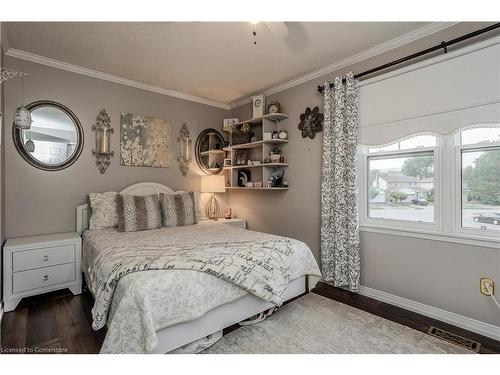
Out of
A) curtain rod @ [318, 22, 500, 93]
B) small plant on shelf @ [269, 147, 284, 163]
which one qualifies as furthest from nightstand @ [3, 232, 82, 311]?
curtain rod @ [318, 22, 500, 93]

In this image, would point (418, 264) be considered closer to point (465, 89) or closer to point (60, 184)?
point (465, 89)

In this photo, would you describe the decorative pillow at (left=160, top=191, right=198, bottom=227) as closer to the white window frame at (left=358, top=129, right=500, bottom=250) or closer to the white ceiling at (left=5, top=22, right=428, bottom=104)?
the white ceiling at (left=5, top=22, right=428, bottom=104)

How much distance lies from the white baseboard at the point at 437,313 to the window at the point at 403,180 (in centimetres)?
77

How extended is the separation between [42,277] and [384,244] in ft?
11.1

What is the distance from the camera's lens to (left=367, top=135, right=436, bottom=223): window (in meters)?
2.34

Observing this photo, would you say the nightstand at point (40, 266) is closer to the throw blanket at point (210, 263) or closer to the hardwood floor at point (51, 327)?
the hardwood floor at point (51, 327)

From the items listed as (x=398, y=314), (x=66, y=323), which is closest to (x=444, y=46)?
(x=398, y=314)

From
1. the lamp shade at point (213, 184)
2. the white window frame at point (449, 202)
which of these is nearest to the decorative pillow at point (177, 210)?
the lamp shade at point (213, 184)

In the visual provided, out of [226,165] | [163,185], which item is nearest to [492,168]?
[226,165]

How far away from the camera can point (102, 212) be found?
286cm

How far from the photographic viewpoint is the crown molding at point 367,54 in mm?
2215

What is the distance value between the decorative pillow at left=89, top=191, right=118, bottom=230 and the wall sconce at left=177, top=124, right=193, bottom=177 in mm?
1147
